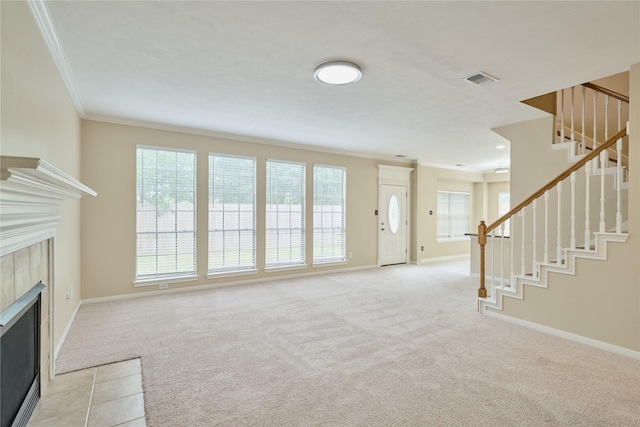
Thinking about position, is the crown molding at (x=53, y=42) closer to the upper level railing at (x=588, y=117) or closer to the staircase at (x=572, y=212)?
the staircase at (x=572, y=212)

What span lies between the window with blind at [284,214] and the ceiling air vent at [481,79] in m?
3.50

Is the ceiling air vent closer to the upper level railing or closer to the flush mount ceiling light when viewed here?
the flush mount ceiling light

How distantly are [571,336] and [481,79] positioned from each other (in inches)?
106

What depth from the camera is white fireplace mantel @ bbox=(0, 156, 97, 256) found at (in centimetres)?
114

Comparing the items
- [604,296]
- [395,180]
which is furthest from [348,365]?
[395,180]

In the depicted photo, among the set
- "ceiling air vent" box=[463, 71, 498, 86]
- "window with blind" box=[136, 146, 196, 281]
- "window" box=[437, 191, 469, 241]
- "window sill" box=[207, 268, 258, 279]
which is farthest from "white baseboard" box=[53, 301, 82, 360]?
"window" box=[437, 191, 469, 241]

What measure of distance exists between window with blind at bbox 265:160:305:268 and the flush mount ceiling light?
2.86 meters

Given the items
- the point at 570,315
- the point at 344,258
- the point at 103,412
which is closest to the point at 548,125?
the point at 570,315

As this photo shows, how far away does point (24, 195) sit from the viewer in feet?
4.82

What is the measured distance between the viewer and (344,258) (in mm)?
6703

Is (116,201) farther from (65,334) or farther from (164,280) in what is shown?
(65,334)

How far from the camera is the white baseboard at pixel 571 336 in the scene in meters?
2.78

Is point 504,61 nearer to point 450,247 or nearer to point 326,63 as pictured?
point 326,63

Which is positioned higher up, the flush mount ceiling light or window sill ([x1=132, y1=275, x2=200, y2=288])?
the flush mount ceiling light
